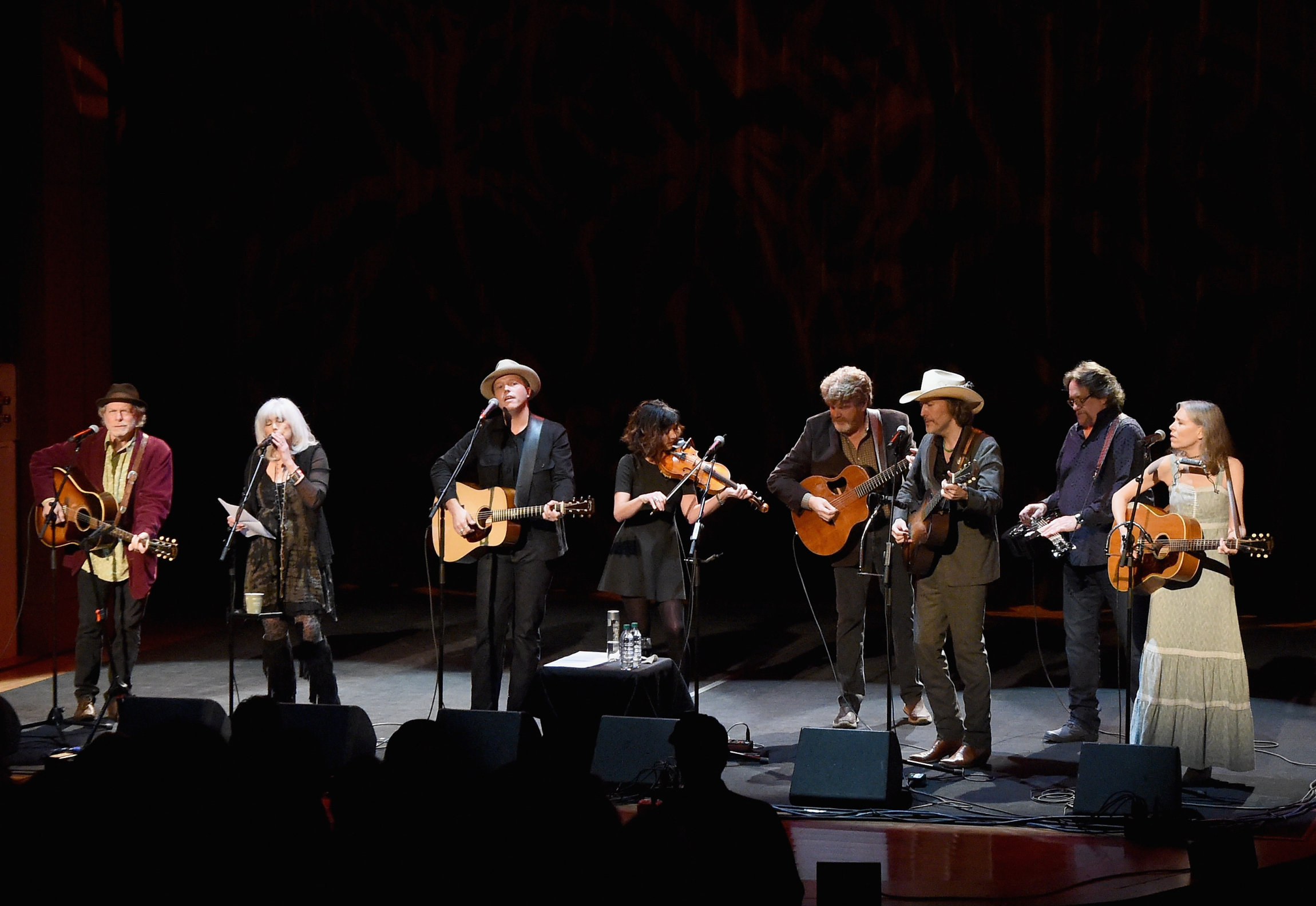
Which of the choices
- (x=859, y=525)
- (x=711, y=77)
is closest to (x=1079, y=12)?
(x=711, y=77)

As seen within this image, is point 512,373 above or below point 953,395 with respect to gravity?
above

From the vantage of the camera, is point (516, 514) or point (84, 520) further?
point (84, 520)

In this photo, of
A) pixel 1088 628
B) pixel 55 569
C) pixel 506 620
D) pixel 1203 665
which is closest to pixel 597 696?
pixel 506 620

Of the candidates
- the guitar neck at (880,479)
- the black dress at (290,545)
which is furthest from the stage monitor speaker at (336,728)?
the guitar neck at (880,479)

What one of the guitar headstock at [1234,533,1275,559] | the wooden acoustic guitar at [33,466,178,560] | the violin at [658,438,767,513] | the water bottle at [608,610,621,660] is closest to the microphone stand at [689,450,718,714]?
the violin at [658,438,767,513]

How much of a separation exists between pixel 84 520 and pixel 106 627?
63cm

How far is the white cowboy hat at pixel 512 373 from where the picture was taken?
6719 millimetres

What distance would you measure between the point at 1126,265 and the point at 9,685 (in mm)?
8758

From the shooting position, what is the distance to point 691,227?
10.9 meters

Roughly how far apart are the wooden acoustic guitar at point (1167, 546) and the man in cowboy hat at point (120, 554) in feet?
17.3

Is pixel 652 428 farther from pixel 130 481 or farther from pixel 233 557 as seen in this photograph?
pixel 130 481

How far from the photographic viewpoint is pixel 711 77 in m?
10.7

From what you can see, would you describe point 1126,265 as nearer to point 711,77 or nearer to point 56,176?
point 711,77

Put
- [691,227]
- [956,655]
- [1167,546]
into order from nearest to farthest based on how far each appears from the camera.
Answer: [1167,546] < [956,655] < [691,227]
